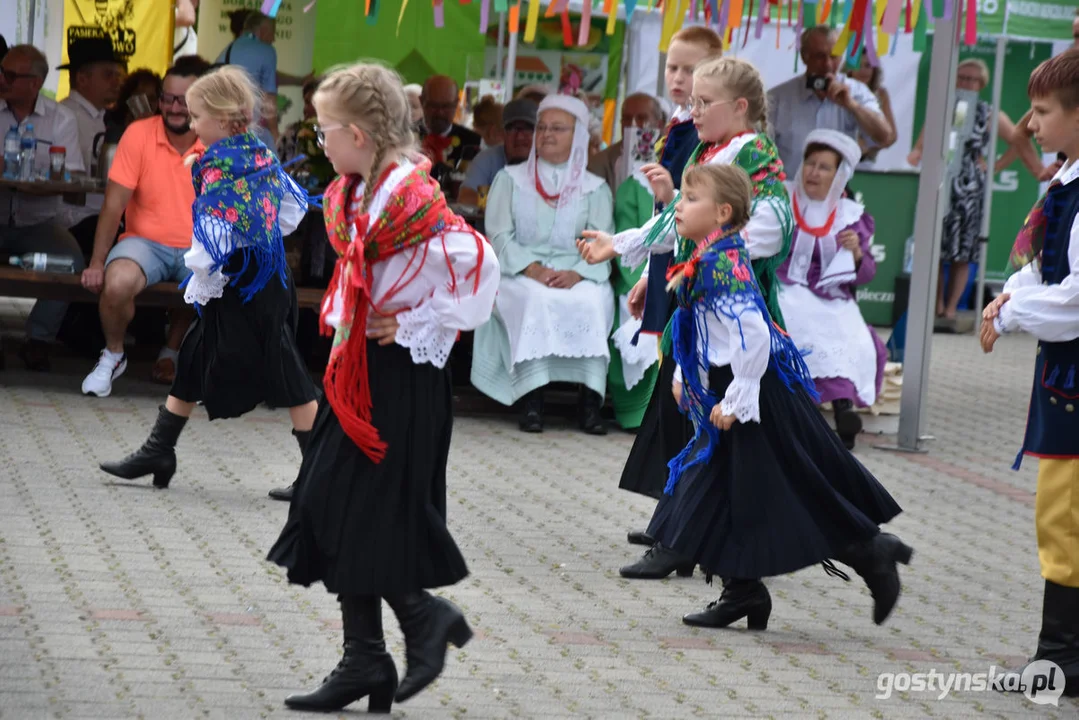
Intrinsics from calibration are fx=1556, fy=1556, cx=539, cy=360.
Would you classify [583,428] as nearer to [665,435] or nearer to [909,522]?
[909,522]

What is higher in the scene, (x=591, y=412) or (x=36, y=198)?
(x=36, y=198)

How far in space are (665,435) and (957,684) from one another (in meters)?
1.32

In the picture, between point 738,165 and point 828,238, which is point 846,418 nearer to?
point 828,238

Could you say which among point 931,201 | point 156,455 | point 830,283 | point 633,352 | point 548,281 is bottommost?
point 156,455

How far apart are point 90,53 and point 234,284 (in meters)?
5.35

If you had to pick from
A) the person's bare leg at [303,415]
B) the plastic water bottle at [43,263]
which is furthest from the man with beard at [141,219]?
the person's bare leg at [303,415]

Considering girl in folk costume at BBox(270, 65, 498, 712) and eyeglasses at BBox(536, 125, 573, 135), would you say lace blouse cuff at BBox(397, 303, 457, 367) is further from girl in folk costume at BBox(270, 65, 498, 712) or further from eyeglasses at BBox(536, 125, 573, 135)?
eyeglasses at BBox(536, 125, 573, 135)

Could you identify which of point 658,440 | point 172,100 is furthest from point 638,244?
point 172,100

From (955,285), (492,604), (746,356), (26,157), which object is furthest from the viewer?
(955,285)

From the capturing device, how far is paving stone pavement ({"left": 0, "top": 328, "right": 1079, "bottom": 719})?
3.82m

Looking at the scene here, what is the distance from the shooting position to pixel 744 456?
4.38 metres

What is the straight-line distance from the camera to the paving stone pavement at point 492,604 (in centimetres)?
382

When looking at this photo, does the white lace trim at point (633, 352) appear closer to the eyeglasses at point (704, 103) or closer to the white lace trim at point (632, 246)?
the white lace trim at point (632, 246)

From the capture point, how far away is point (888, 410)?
8.80 meters
